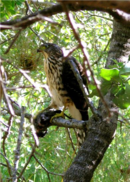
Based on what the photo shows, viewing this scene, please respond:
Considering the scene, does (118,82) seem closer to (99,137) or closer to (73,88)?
(99,137)

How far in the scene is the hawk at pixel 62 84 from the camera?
3.02 meters

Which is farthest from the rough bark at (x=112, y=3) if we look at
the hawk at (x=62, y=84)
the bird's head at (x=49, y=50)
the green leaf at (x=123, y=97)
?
the bird's head at (x=49, y=50)

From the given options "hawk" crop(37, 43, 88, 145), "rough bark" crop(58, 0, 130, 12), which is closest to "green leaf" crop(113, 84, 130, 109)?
"rough bark" crop(58, 0, 130, 12)

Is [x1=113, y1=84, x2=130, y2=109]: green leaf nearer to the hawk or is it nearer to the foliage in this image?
the foliage

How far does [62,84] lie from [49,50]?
0.39m

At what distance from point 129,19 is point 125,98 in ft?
1.36

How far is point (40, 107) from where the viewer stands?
11.6ft

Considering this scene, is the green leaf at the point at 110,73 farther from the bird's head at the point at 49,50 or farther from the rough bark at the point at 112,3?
the bird's head at the point at 49,50

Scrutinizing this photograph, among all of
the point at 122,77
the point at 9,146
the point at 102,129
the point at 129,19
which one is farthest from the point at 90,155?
the point at 9,146

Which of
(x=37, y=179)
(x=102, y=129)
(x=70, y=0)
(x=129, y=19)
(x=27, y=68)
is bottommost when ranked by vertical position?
(x=37, y=179)

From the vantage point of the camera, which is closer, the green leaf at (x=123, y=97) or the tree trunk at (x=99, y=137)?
the green leaf at (x=123, y=97)

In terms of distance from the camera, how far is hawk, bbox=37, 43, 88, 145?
302 cm

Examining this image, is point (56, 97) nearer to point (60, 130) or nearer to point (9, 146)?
point (60, 130)

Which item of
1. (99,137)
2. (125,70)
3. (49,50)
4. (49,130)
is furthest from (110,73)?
(49,130)
